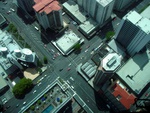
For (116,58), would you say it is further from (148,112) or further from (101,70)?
(148,112)

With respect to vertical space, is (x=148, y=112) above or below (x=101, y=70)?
below

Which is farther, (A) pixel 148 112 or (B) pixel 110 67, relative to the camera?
(B) pixel 110 67

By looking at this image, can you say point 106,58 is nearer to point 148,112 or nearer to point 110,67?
point 110,67

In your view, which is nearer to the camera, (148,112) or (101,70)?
(148,112)

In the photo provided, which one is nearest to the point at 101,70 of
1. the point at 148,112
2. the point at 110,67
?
the point at 110,67

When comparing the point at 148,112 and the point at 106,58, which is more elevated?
A: the point at 106,58

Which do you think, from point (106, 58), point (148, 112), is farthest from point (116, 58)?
point (148, 112)

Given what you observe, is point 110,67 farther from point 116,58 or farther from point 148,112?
point 148,112

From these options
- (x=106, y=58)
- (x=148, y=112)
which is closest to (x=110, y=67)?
(x=106, y=58)

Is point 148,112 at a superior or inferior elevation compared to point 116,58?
inferior
